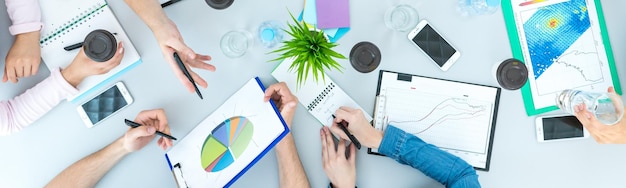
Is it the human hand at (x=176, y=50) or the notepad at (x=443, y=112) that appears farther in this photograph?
the notepad at (x=443, y=112)

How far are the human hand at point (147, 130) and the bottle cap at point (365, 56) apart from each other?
0.51 metres

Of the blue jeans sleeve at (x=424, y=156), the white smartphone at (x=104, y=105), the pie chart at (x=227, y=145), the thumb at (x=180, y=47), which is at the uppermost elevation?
the thumb at (x=180, y=47)

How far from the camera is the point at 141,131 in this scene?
48.4 inches

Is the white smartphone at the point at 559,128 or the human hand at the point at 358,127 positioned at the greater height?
the human hand at the point at 358,127

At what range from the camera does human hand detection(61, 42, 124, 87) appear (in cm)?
125

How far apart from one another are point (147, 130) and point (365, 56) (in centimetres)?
58

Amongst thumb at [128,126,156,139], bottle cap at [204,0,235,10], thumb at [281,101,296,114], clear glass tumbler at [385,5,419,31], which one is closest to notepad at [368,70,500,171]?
clear glass tumbler at [385,5,419,31]

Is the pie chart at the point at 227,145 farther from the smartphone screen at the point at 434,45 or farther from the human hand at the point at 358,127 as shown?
the smartphone screen at the point at 434,45

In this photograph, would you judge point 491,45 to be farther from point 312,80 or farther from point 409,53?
point 312,80

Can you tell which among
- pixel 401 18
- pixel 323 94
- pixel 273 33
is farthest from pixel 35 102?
pixel 401 18

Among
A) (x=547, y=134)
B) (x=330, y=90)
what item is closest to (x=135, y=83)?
(x=330, y=90)

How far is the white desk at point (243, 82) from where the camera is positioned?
1.30 meters

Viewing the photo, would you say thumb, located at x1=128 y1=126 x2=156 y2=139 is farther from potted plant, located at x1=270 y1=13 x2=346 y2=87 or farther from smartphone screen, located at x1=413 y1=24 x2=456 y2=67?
smartphone screen, located at x1=413 y1=24 x2=456 y2=67

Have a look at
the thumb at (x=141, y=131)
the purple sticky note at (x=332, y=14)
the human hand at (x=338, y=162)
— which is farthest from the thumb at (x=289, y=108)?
the thumb at (x=141, y=131)
